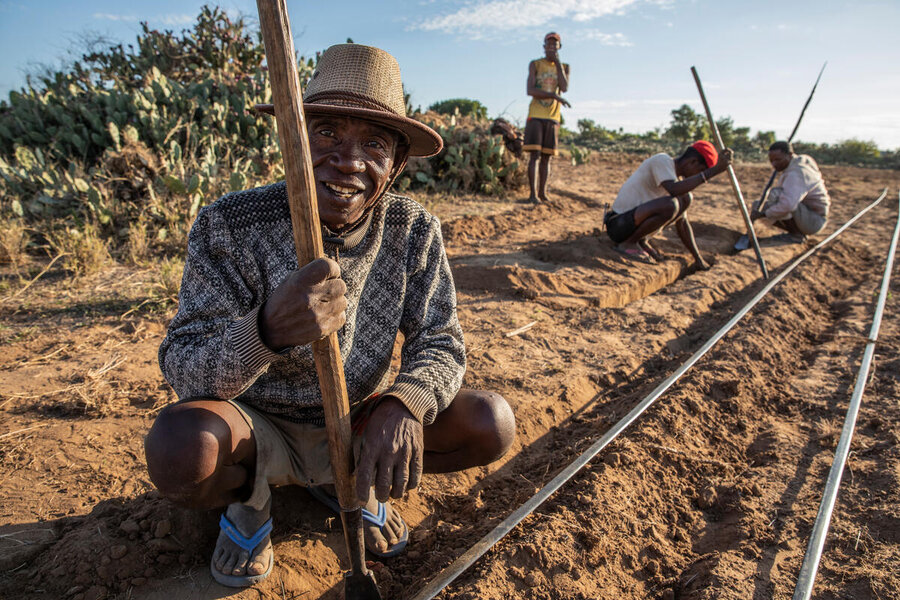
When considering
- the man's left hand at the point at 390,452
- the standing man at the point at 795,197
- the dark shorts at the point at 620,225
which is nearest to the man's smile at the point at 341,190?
the man's left hand at the point at 390,452

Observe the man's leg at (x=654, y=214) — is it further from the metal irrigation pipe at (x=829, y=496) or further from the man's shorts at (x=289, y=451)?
the man's shorts at (x=289, y=451)

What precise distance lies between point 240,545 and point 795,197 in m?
7.21

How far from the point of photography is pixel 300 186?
1200 millimetres

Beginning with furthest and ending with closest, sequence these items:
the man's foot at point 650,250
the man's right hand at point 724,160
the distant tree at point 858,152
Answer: the distant tree at point 858,152 < the man's foot at point 650,250 < the man's right hand at point 724,160

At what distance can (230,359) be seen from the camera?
1353mm

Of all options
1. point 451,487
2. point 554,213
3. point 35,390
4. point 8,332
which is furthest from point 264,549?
point 554,213

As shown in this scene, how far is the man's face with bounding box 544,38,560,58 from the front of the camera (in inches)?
263

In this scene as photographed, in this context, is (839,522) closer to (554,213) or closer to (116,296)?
(116,296)

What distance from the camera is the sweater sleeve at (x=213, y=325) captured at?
135cm

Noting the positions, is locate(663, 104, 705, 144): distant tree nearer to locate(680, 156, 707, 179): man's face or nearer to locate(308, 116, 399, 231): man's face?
locate(680, 156, 707, 179): man's face

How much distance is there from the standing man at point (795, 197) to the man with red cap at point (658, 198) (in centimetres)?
177

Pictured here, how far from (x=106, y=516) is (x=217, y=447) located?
30.2 inches

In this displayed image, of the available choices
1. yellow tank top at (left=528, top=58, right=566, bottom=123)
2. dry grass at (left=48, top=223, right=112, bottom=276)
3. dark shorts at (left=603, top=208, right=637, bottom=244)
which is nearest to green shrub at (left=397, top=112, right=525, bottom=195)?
yellow tank top at (left=528, top=58, right=566, bottom=123)

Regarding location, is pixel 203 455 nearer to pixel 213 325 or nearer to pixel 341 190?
pixel 213 325
